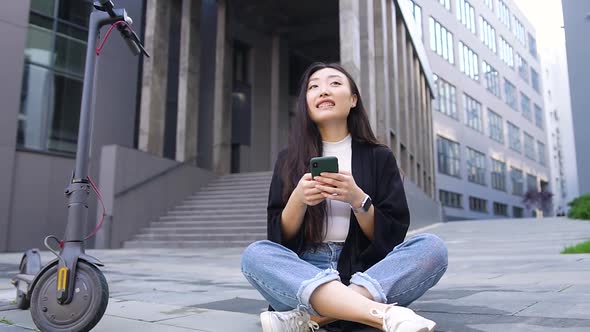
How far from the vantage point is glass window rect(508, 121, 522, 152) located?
1801 inches

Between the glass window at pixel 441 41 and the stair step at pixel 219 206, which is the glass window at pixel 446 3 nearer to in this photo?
the glass window at pixel 441 41

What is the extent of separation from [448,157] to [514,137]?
56.3 ft

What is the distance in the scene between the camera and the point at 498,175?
140ft

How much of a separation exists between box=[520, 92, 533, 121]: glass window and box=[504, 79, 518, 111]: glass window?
228 centimetres

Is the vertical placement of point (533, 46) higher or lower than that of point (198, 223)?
higher

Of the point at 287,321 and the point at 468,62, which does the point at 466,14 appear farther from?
the point at 287,321

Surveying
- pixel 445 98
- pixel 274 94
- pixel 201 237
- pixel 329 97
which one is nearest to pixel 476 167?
pixel 445 98

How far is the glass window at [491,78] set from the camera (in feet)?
134

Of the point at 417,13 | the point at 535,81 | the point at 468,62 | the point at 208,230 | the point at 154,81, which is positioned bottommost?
the point at 208,230

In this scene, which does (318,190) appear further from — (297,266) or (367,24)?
(367,24)

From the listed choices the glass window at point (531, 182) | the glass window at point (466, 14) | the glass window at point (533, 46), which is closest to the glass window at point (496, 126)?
the glass window at point (466, 14)

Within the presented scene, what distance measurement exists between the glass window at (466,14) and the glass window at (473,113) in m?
6.21

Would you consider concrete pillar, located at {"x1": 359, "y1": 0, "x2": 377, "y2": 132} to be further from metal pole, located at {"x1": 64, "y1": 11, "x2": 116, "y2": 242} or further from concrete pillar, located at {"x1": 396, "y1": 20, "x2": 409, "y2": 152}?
metal pole, located at {"x1": 64, "y1": 11, "x2": 116, "y2": 242}

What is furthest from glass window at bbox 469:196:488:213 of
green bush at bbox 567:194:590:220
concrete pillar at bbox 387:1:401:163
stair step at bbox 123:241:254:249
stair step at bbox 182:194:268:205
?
stair step at bbox 123:241:254:249
